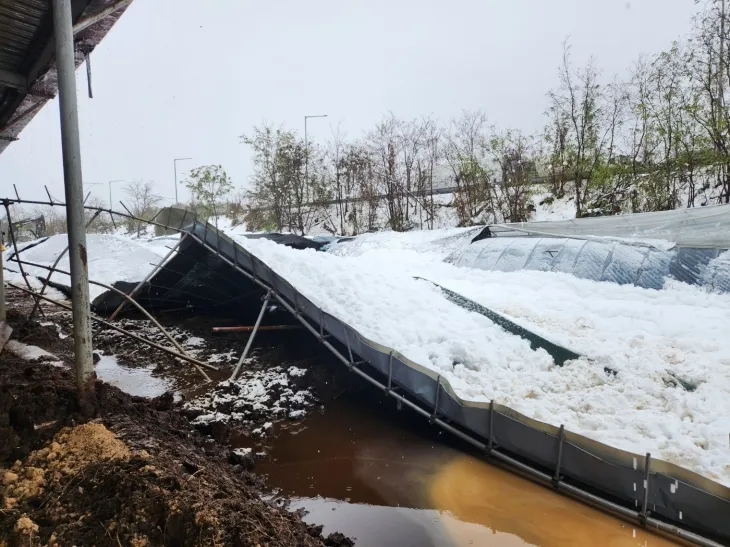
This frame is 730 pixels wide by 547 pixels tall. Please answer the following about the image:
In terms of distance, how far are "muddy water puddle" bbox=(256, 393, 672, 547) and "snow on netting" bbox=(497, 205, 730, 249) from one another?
14.7 ft

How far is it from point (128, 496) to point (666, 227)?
22.7 ft

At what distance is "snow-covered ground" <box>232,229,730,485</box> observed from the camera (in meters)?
3.28

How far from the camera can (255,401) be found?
4348 millimetres

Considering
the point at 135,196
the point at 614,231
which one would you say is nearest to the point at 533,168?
the point at 614,231

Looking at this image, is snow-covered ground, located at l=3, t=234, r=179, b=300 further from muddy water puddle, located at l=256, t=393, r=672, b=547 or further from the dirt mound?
the dirt mound

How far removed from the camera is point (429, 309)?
17.5ft

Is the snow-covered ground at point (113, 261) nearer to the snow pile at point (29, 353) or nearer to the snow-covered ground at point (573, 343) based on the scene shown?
the snow pile at point (29, 353)

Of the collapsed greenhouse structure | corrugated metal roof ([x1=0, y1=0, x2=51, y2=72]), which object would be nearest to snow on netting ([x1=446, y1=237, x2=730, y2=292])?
the collapsed greenhouse structure

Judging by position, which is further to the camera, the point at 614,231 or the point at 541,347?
the point at 614,231

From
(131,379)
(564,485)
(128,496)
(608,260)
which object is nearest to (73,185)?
(128,496)

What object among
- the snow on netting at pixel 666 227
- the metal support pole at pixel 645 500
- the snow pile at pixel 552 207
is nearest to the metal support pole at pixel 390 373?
the metal support pole at pixel 645 500

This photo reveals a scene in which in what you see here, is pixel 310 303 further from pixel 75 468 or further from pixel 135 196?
pixel 135 196

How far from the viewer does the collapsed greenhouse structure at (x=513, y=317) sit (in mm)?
2658

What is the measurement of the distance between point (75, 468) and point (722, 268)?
21.9 feet
